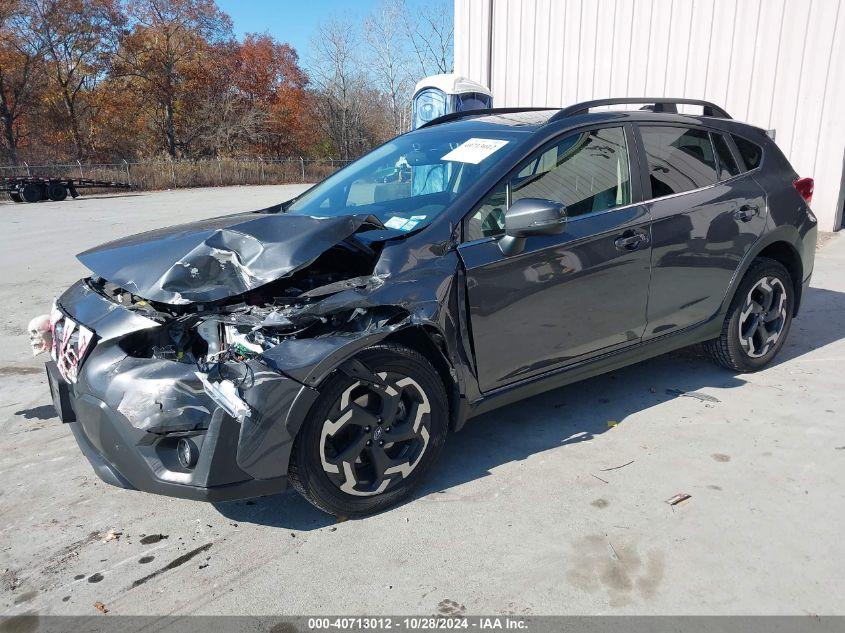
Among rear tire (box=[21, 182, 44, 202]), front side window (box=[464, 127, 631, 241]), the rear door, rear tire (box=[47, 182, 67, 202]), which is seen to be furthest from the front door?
rear tire (box=[47, 182, 67, 202])

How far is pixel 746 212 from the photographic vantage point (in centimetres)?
430

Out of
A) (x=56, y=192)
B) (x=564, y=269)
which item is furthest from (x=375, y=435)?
(x=56, y=192)

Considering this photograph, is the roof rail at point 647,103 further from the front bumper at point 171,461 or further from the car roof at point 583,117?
the front bumper at point 171,461

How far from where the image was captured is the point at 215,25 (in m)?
45.1

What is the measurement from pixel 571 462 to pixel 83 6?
44814 mm

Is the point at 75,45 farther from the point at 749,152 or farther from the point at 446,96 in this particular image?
the point at 749,152

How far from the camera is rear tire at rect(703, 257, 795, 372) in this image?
4445 mm

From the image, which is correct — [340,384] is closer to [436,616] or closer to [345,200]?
[436,616]

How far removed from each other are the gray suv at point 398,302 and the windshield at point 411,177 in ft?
0.05

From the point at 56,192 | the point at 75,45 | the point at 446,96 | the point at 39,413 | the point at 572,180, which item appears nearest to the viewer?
the point at 572,180

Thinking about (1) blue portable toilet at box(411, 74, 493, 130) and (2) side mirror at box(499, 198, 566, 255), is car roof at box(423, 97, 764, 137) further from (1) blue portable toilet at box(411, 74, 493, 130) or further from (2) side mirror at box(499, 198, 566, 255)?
(1) blue portable toilet at box(411, 74, 493, 130)

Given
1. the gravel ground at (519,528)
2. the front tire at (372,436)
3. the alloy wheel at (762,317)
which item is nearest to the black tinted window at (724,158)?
the alloy wheel at (762,317)

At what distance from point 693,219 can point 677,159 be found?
0.40 meters

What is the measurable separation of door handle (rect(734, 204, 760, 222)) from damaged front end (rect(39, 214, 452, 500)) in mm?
2449
